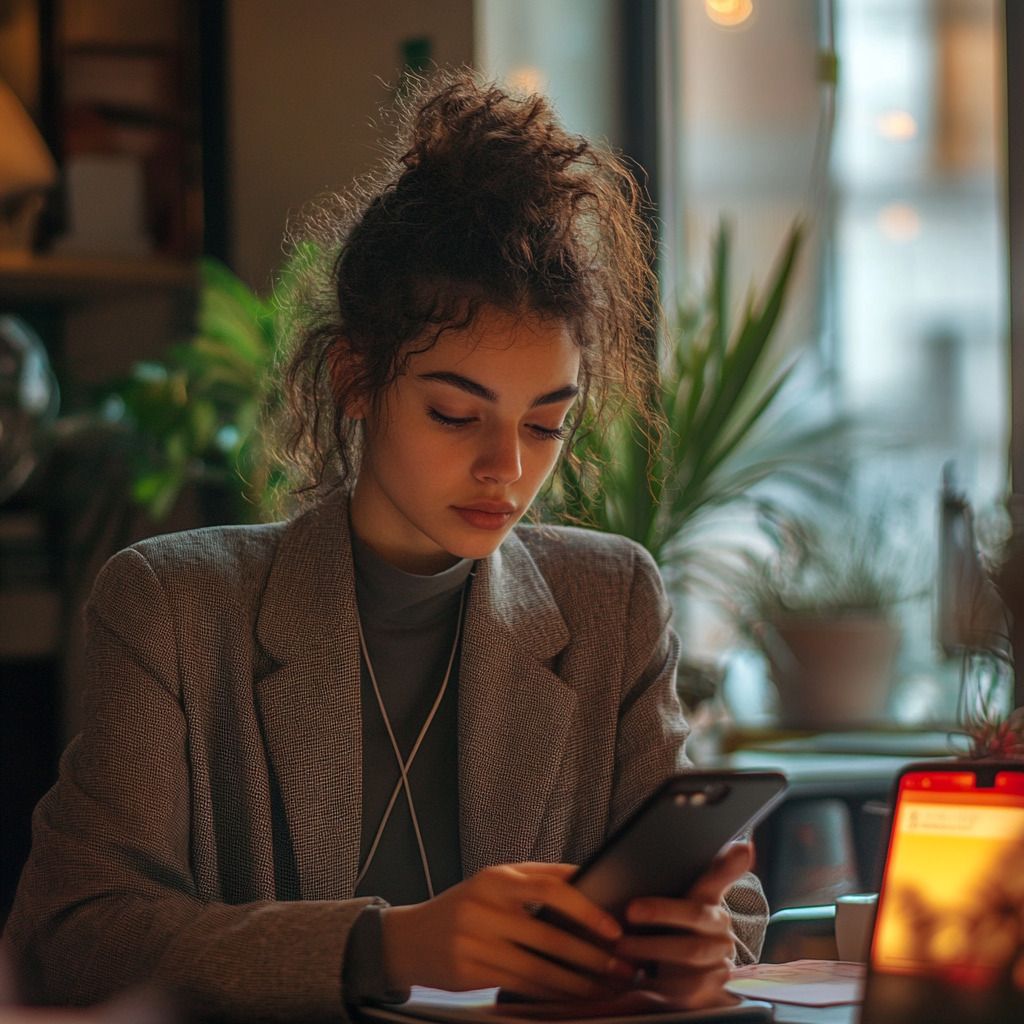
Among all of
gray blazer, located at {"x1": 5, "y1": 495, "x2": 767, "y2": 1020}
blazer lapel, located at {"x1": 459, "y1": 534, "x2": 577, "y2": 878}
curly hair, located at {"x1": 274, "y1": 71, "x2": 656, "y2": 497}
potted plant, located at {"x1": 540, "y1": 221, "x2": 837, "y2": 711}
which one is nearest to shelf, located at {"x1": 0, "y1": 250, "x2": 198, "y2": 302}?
potted plant, located at {"x1": 540, "y1": 221, "x2": 837, "y2": 711}

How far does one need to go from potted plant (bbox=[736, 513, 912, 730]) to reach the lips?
1.46 metres

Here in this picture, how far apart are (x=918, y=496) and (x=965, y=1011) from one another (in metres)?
2.32

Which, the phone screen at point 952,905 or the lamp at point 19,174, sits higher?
the lamp at point 19,174

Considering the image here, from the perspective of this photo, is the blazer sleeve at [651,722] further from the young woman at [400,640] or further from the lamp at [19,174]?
the lamp at [19,174]

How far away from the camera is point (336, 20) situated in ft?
10.1

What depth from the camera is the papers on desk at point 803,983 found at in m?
0.93

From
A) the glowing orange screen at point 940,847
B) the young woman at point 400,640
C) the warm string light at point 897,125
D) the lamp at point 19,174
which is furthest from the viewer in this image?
the warm string light at point 897,125

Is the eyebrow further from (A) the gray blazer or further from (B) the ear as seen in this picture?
(A) the gray blazer

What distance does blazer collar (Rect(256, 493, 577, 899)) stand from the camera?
126 centimetres

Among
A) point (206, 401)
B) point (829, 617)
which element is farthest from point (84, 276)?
point (829, 617)

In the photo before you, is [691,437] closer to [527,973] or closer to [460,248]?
[460,248]

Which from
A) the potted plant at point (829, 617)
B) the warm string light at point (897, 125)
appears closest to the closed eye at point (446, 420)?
the potted plant at point (829, 617)

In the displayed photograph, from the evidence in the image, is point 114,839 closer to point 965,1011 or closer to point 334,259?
point 334,259

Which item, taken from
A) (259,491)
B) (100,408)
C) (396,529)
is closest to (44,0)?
(100,408)
